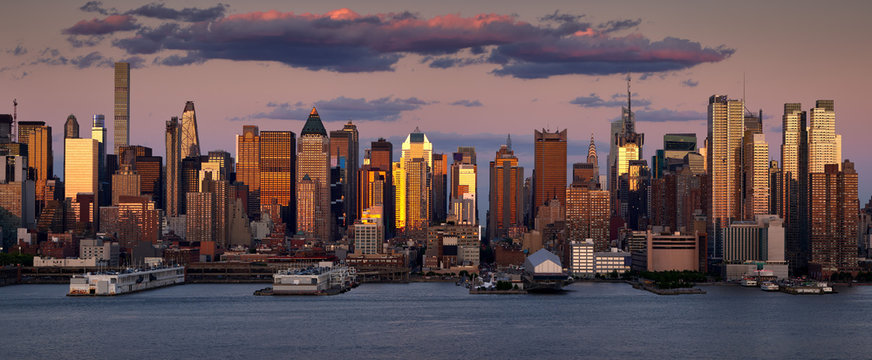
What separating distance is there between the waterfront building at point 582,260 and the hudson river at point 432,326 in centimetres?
5056

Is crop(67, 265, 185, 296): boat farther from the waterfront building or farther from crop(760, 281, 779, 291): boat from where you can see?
crop(760, 281, 779, 291): boat

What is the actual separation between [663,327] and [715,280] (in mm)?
83571

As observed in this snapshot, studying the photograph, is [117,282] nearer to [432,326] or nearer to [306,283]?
[306,283]

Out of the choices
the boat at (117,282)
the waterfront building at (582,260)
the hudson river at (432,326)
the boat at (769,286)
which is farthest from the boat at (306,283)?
the boat at (769,286)

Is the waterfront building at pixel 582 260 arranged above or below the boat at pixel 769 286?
above

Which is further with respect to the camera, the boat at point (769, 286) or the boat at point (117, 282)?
the boat at point (769, 286)

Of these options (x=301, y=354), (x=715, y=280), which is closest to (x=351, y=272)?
(x=715, y=280)

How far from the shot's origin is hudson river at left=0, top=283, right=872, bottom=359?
82.9 metres

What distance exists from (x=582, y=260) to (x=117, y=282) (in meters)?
77.3

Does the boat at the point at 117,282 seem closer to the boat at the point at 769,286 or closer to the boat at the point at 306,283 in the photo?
the boat at the point at 306,283

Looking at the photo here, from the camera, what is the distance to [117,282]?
466 ft

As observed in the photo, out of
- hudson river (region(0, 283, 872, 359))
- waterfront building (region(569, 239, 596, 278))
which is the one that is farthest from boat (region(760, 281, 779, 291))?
waterfront building (region(569, 239, 596, 278))

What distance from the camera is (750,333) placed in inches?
3755

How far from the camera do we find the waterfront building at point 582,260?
19262cm
